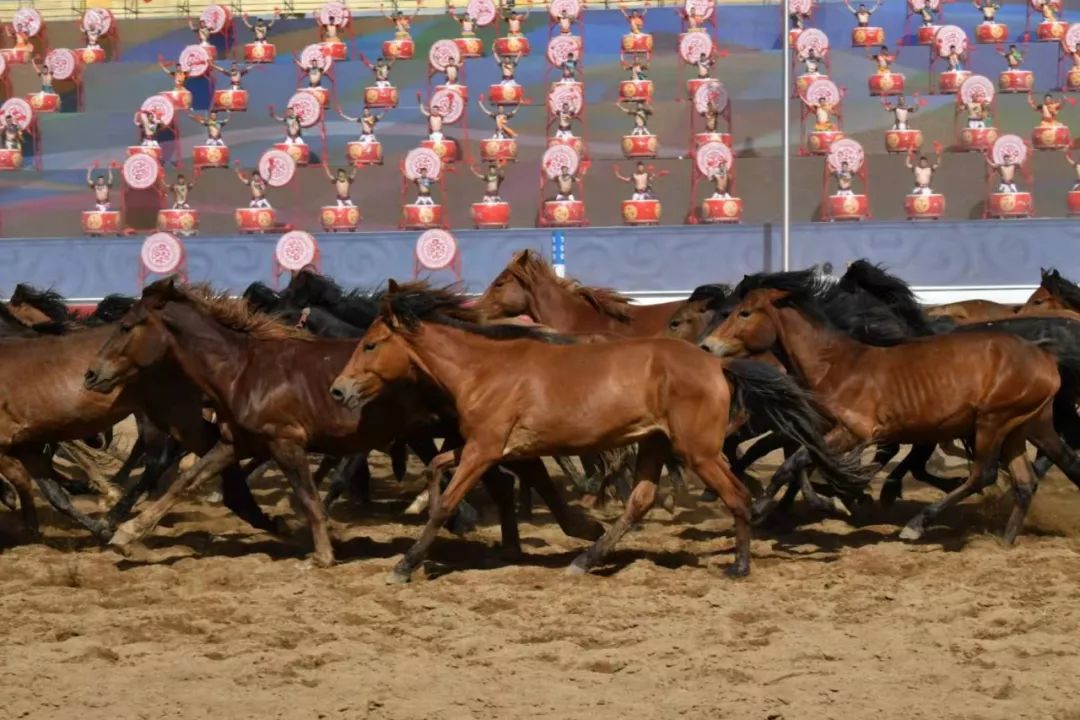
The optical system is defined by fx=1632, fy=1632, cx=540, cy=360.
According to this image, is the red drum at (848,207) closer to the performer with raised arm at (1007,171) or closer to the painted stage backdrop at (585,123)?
the painted stage backdrop at (585,123)

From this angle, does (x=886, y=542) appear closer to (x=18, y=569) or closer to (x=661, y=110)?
(x=18, y=569)

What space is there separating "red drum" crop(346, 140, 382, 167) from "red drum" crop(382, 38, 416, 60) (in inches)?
158

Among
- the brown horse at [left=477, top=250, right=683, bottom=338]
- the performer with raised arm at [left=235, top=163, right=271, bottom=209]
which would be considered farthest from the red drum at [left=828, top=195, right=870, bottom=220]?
the brown horse at [left=477, top=250, right=683, bottom=338]

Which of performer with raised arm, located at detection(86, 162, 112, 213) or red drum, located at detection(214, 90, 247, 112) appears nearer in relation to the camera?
performer with raised arm, located at detection(86, 162, 112, 213)

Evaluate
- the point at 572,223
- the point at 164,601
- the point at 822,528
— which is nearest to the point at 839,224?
the point at 572,223

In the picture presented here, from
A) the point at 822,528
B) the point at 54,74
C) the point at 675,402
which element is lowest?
the point at 822,528

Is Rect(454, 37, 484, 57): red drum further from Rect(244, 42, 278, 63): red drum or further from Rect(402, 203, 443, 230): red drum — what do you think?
Rect(402, 203, 443, 230): red drum

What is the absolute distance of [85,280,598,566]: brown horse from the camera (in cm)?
827

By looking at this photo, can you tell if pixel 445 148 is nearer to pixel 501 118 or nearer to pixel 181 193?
pixel 501 118

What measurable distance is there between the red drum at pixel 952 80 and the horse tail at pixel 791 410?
A: 62.5 feet

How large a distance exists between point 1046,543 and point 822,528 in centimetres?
122

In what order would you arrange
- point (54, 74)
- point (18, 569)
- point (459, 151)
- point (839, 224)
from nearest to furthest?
point (18, 569), point (839, 224), point (459, 151), point (54, 74)

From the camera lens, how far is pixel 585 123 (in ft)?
85.1

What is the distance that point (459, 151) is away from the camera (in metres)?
25.2
